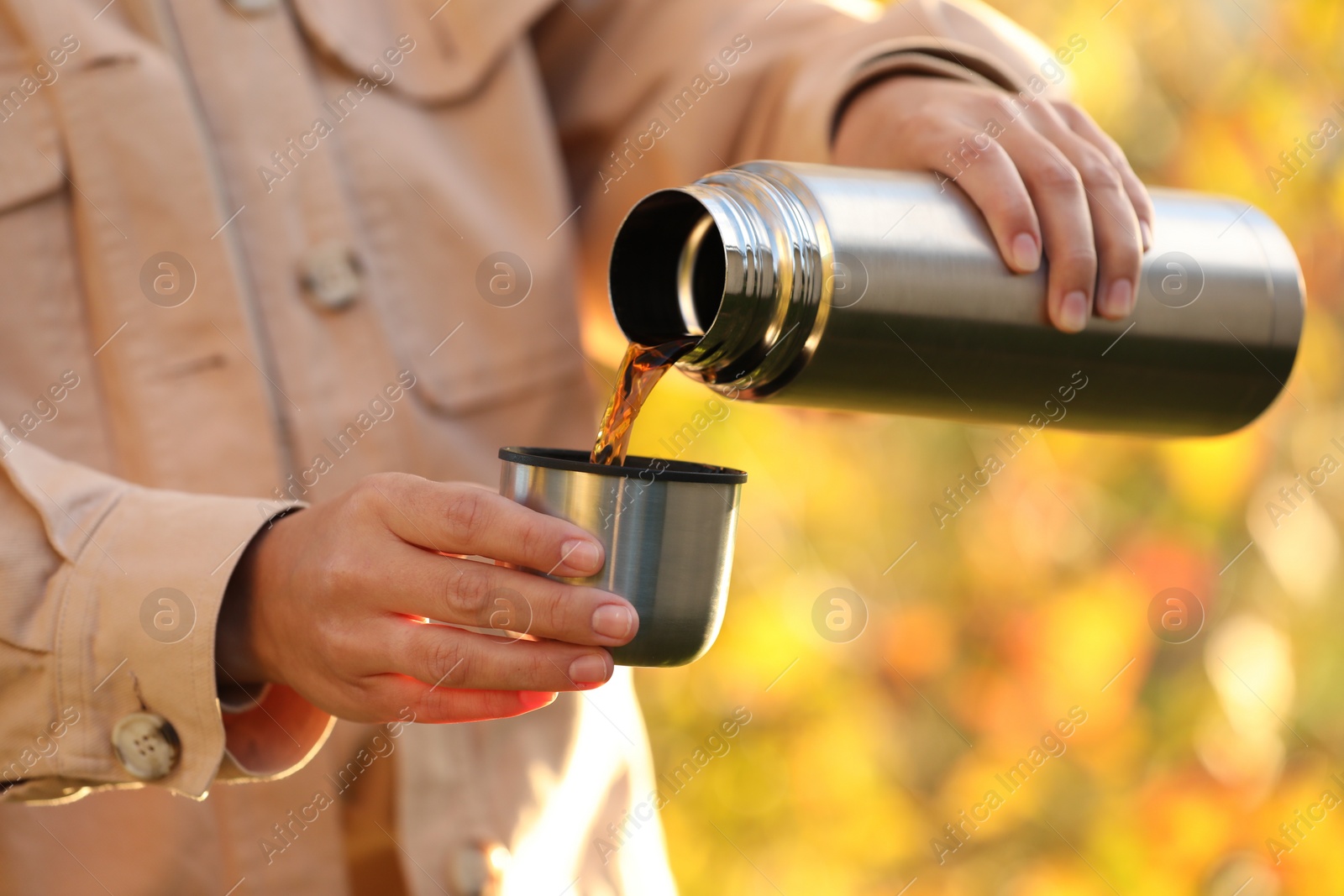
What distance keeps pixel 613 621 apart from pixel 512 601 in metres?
0.05

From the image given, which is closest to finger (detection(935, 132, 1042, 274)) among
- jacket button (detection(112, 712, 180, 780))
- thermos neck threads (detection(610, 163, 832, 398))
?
thermos neck threads (detection(610, 163, 832, 398))

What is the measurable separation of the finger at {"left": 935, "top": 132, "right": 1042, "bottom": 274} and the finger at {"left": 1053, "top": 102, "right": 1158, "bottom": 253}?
7 centimetres

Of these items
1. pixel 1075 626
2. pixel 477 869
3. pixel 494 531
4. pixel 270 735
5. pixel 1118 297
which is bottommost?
pixel 1075 626

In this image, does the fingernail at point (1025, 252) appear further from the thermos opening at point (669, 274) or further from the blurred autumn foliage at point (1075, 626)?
the blurred autumn foliage at point (1075, 626)

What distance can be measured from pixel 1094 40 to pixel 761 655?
911 millimetres

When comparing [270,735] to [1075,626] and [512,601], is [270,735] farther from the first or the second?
[1075,626]

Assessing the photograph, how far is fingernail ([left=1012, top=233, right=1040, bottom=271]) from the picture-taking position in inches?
28.7

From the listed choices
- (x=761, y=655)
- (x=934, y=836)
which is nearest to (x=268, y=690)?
(x=761, y=655)

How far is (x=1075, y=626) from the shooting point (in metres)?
1.67

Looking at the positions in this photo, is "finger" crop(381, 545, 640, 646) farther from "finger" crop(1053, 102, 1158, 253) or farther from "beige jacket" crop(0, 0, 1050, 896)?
"finger" crop(1053, 102, 1158, 253)

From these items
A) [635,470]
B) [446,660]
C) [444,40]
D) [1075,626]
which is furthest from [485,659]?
[1075,626]

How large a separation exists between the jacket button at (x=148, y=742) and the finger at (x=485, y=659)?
0.58ft

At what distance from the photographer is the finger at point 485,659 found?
24.6 inches

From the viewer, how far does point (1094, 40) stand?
1593 mm
